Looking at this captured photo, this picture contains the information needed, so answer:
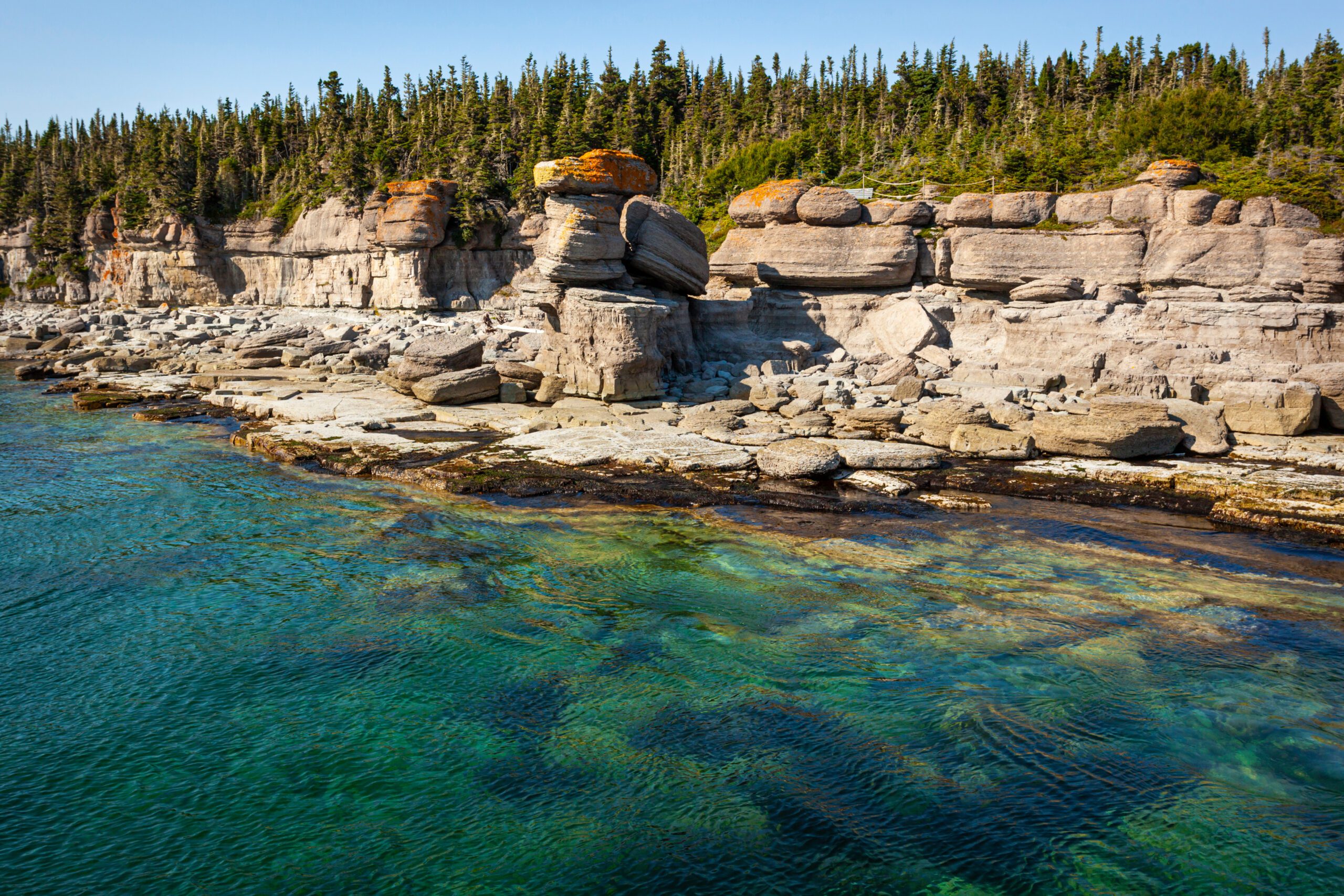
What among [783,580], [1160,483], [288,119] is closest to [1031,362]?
[1160,483]

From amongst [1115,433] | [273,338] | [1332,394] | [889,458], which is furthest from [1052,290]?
[273,338]

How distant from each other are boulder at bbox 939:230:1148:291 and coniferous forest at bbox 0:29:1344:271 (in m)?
3.94

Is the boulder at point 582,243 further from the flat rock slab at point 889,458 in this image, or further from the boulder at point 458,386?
the flat rock slab at point 889,458

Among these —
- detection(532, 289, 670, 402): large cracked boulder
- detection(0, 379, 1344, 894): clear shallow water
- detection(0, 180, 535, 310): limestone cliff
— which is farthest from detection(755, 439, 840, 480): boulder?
detection(0, 180, 535, 310): limestone cliff

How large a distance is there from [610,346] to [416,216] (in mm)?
27798

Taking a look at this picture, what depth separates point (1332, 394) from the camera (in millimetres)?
19766

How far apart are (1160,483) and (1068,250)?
14.5 m

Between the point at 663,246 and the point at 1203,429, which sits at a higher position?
the point at 663,246

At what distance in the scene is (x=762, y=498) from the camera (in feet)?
51.9

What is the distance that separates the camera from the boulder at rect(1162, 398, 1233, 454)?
59.4 feet

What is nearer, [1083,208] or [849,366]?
[849,366]

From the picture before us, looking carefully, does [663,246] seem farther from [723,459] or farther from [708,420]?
[723,459]

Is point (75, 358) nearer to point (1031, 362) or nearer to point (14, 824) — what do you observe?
point (14, 824)

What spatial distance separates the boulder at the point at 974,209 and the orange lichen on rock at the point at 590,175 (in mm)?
11816
